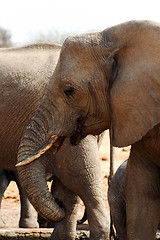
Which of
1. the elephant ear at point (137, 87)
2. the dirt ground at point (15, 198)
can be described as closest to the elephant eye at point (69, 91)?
the elephant ear at point (137, 87)

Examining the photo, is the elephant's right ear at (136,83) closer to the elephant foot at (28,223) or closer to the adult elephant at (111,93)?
the adult elephant at (111,93)

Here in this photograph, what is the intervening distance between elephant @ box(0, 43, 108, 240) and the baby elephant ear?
1047mm

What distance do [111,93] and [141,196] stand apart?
2.29 feet

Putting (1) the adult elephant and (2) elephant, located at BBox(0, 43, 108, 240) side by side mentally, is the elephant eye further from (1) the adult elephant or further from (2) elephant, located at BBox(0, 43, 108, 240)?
(2) elephant, located at BBox(0, 43, 108, 240)

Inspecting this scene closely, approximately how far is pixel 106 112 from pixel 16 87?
142cm

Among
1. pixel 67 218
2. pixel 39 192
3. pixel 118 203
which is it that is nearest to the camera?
pixel 39 192

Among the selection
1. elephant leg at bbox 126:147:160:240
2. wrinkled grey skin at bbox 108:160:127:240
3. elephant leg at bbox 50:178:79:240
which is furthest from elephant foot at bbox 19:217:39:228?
elephant leg at bbox 126:147:160:240

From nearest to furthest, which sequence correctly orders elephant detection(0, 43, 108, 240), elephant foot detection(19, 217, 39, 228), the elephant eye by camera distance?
the elephant eye, elephant detection(0, 43, 108, 240), elephant foot detection(19, 217, 39, 228)

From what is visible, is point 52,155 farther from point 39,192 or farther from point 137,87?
point 137,87

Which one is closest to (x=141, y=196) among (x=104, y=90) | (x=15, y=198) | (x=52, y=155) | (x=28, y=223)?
(x=104, y=90)

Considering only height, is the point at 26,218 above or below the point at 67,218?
below

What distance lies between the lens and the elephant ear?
316 cm

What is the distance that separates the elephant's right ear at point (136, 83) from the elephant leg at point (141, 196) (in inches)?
14.8

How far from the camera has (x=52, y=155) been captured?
4355mm
